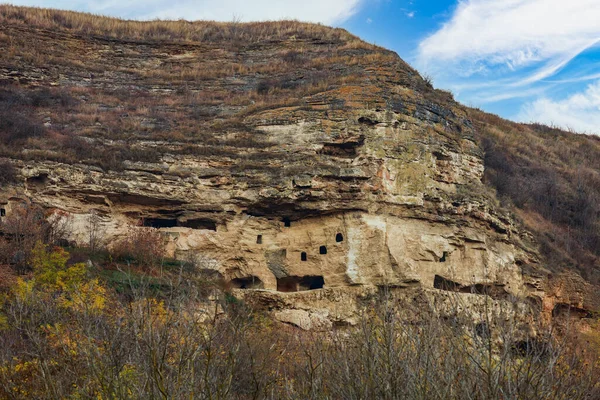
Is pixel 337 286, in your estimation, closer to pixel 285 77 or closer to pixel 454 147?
pixel 454 147

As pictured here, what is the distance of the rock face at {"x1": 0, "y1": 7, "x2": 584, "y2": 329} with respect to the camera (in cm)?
2786

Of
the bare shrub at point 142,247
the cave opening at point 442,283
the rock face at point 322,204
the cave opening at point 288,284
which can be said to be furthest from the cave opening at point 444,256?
the bare shrub at point 142,247

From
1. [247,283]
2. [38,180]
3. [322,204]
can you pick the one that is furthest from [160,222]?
[322,204]

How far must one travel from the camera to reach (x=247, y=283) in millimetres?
28922

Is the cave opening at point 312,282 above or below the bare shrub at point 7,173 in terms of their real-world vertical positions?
below

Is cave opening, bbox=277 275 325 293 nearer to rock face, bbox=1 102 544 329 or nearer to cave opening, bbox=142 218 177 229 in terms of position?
rock face, bbox=1 102 544 329

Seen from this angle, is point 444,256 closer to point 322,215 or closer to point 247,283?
point 322,215

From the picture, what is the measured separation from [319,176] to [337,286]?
16.6ft

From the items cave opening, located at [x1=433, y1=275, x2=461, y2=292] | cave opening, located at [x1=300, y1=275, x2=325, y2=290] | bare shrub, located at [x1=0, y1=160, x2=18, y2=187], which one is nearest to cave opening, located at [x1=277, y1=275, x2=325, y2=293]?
cave opening, located at [x1=300, y1=275, x2=325, y2=290]

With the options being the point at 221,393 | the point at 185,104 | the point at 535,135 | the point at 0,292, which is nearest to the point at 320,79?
the point at 185,104

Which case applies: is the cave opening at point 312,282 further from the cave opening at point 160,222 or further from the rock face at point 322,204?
the cave opening at point 160,222

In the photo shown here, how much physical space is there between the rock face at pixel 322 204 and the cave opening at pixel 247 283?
0.06 meters

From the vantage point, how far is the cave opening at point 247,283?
28.4 m

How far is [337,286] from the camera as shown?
27.5m
